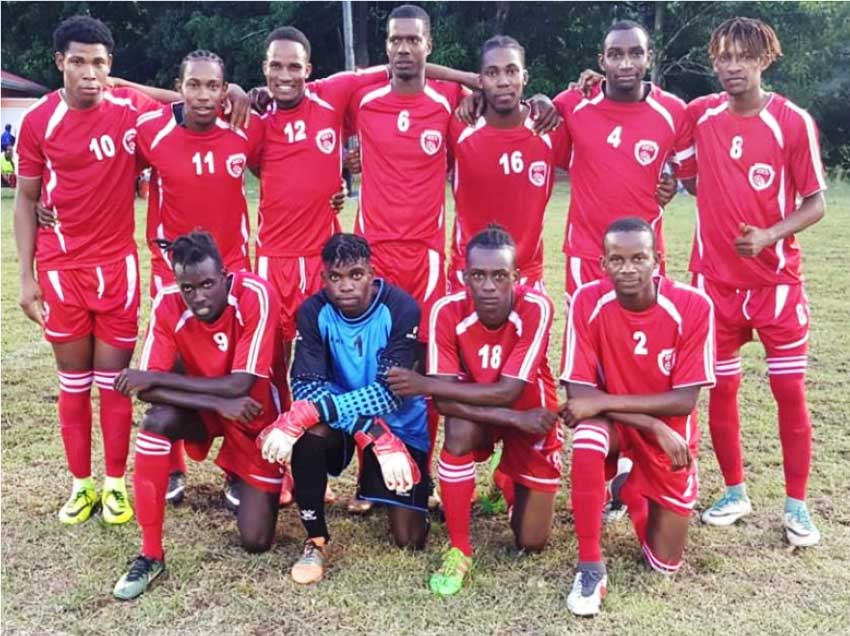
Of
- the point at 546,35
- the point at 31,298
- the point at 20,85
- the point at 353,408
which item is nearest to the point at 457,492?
the point at 353,408

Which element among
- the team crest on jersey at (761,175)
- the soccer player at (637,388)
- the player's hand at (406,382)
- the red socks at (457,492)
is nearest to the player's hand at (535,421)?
the soccer player at (637,388)

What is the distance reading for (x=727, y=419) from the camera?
426cm

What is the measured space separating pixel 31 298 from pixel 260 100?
1.43m

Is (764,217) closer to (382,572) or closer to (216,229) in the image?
(382,572)

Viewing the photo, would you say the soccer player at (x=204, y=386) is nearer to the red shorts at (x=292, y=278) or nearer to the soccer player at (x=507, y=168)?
the red shorts at (x=292, y=278)

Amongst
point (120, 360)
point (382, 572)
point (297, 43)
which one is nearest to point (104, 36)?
point (297, 43)

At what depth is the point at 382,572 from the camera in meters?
3.79

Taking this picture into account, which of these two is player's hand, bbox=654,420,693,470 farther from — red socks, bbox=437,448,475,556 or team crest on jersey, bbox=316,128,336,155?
team crest on jersey, bbox=316,128,336,155

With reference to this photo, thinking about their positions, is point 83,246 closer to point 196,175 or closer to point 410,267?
point 196,175

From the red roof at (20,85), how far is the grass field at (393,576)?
2913 cm

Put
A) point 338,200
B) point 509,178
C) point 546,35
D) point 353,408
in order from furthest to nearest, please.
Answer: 1. point 546,35
2. point 338,200
3. point 509,178
4. point 353,408

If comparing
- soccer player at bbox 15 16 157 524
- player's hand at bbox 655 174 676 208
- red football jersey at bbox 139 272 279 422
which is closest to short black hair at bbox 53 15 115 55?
soccer player at bbox 15 16 157 524

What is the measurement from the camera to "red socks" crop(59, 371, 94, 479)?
14.4 feet

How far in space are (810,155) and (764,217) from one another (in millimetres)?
315
